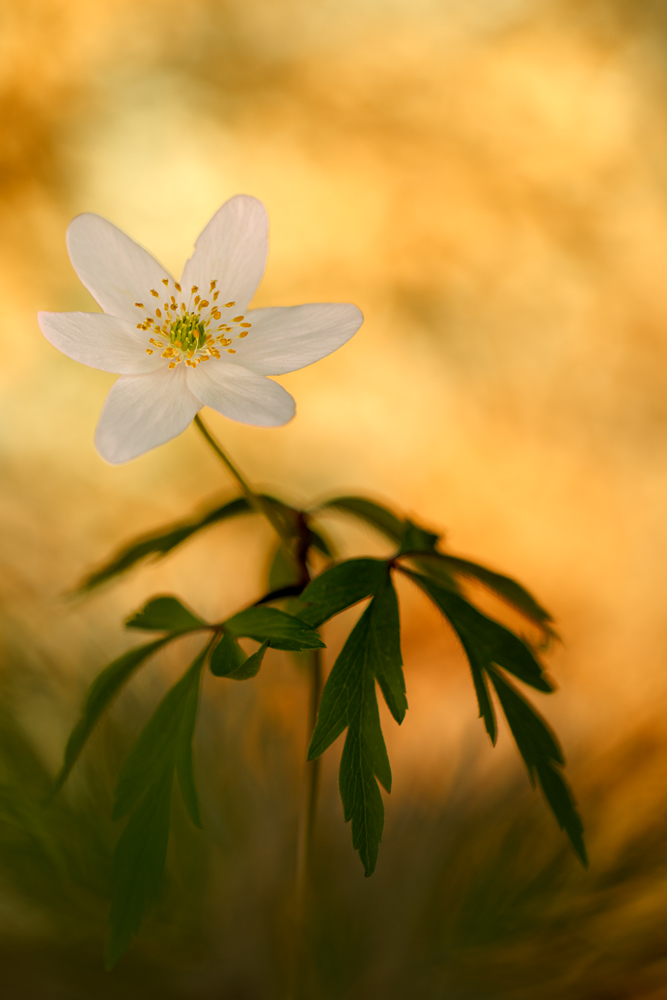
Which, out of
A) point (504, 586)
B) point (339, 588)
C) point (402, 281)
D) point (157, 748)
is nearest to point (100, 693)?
point (157, 748)

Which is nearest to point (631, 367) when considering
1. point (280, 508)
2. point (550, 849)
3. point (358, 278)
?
point (358, 278)

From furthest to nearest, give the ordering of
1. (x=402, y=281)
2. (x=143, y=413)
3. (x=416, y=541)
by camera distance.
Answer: (x=402, y=281) < (x=416, y=541) < (x=143, y=413)

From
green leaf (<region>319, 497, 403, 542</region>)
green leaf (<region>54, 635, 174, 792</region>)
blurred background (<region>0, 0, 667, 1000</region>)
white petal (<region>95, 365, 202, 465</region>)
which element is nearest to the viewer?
white petal (<region>95, 365, 202, 465</region>)

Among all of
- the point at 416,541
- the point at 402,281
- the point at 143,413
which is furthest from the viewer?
the point at 402,281

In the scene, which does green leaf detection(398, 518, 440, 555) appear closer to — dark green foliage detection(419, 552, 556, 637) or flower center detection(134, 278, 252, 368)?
dark green foliage detection(419, 552, 556, 637)

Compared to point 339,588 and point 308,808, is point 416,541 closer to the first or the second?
point 339,588

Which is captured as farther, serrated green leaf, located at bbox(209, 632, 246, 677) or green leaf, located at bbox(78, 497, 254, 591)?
green leaf, located at bbox(78, 497, 254, 591)

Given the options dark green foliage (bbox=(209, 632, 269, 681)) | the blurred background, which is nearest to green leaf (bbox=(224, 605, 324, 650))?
dark green foliage (bbox=(209, 632, 269, 681))
